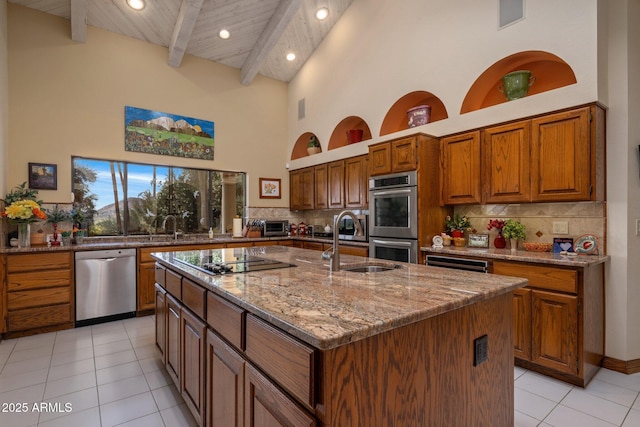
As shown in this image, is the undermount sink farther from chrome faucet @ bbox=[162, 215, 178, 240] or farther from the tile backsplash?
chrome faucet @ bbox=[162, 215, 178, 240]

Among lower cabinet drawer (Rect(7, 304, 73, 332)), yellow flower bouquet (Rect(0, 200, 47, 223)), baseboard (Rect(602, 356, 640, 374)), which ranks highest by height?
yellow flower bouquet (Rect(0, 200, 47, 223))

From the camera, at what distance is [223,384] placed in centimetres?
147

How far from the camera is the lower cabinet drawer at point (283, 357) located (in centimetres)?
92

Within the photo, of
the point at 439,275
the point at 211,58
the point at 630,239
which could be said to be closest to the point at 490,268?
the point at 630,239

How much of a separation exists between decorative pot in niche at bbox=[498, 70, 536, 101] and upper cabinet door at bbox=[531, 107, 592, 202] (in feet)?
1.32

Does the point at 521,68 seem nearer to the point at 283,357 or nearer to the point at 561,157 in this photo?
the point at 561,157

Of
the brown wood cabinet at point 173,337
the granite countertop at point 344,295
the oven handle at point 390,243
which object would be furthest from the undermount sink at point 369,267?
the oven handle at point 390,243

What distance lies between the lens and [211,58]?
5285 millimetres

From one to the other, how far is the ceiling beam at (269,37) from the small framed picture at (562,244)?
406cm

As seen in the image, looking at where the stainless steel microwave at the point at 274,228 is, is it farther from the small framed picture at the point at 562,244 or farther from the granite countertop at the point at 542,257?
the small framed picture at the point at 562,244

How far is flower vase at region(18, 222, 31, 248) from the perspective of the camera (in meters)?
3.56

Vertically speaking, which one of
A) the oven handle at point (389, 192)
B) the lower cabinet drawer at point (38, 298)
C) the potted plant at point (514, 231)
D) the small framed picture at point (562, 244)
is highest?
the oven handle at point (389, 192)

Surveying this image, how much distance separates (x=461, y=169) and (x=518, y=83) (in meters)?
0.94

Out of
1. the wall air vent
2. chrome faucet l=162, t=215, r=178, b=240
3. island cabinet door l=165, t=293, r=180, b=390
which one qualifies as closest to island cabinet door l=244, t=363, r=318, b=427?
island cabinet door l=165, t=293, r=180, b=390
